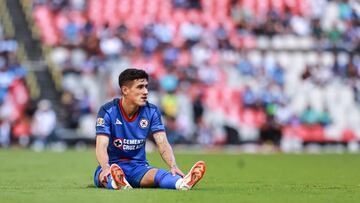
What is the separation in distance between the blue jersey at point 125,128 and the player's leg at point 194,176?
98cm

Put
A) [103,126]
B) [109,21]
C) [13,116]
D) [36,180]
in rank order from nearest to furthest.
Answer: [103,126], [36,180], [13,116], [109,21]

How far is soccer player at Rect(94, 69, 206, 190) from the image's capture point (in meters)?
10.8

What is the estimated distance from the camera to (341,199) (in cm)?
974

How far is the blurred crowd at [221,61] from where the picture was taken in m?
31.7

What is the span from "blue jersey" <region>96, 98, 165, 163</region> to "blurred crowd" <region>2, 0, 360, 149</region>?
19590 mm

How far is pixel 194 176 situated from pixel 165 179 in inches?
25.5

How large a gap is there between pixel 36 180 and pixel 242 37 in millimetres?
21396

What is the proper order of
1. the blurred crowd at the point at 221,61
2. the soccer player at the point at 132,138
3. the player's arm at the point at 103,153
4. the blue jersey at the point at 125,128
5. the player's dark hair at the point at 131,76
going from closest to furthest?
the player's arm at the point at 103,153 → the soccer player at the point at 132,138 → the player's dark hair at the point at 131,76 → the blue jersey at the point at 125,128 → the blurred crowd at the point at 221,61

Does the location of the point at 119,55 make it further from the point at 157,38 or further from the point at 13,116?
the point at 13,116

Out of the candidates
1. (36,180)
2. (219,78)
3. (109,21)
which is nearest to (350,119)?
(219,78)

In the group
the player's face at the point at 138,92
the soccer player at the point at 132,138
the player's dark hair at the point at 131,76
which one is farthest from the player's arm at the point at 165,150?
the player's dark hair at the point at 131,76

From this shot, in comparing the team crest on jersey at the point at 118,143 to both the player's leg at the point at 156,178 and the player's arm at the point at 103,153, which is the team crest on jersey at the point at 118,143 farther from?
the player's leg at the point at 156,178

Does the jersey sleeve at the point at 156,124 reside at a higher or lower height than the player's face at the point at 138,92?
lower

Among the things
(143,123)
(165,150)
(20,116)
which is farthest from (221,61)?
(165,150)
